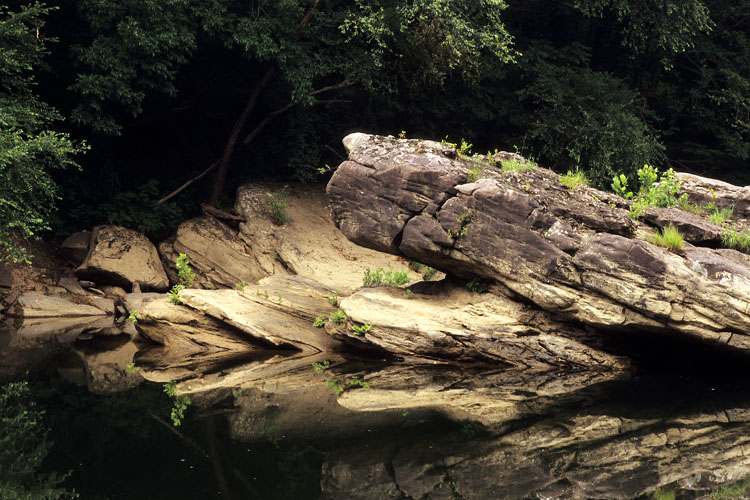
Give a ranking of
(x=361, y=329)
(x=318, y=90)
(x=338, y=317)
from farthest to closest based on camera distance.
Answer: (x=318, y=90)
(x=338, y=317)
(x=361, y=329)

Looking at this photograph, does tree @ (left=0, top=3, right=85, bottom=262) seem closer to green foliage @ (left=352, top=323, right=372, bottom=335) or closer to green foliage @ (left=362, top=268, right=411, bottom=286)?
green foliage @ (left=362, top=268, right=411, bottom=286)

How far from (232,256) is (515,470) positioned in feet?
39.0

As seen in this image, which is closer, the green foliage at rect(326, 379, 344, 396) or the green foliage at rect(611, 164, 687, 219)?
the green foliage at rect(326, 379, 344, 396)

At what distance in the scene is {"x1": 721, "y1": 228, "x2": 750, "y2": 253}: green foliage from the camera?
35.4 ft

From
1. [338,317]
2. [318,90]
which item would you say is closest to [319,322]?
[338,317]

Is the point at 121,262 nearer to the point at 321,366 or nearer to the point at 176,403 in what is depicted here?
the point at 321,366

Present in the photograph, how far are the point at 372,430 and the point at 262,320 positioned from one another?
512 centimetres

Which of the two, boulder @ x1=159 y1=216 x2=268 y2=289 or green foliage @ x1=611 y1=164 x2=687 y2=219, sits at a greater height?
green foliage @ x1=611 y1=164 x2=687 y2=219

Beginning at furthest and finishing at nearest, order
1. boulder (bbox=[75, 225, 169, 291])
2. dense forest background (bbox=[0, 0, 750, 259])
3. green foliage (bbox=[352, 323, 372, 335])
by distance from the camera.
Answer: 1. boulder (bbox=[75, 225, 169, 291])
2. dense forest background (bbox=[0, 0, 750, 259])
3. green foliage (bbox=[352, 323, 372, 335])

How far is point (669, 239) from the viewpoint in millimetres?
10602

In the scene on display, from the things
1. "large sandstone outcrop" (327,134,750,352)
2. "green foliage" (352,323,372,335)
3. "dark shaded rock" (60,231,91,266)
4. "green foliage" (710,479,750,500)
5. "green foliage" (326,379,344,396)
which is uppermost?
"large sandstone outcrop" (327,134,750,352)

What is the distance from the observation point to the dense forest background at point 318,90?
15.6 meters

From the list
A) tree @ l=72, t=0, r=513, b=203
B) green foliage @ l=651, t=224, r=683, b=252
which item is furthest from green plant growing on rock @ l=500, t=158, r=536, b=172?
tree @ l=72, t=0, r=513, b=203

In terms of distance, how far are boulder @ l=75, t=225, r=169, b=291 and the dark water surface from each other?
17.0 feet
